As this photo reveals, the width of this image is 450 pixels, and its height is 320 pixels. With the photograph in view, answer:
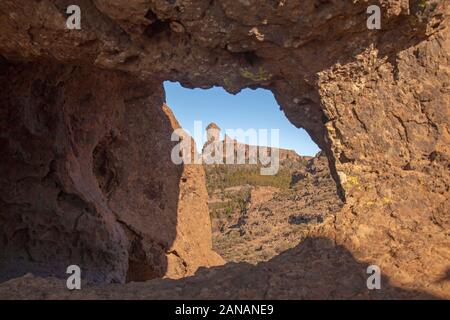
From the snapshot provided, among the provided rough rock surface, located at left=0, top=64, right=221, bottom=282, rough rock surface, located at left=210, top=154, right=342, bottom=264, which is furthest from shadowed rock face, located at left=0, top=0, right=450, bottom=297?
rough rock surface, located at left=210, top=154, right=342, bottom=264

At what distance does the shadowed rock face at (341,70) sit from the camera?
434 cm

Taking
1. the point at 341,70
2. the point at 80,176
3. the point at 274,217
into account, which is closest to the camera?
the point at 341,70

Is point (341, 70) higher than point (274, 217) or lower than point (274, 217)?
higher

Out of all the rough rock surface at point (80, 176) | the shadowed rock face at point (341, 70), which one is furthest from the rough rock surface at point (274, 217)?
the shadowed rock face at point (341, 70)

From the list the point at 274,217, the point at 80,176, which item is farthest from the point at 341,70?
the point at 274,217

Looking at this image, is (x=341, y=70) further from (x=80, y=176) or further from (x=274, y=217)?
(x=274, y=217)

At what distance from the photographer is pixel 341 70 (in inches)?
192

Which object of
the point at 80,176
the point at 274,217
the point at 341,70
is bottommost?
the point at 274,217

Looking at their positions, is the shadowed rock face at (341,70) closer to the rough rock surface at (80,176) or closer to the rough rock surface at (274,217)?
the rough rock surface at (80,176)

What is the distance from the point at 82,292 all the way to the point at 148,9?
9.29 feet

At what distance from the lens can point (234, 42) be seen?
5016mm

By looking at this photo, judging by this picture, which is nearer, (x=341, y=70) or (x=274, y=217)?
(x=341, y=70)
